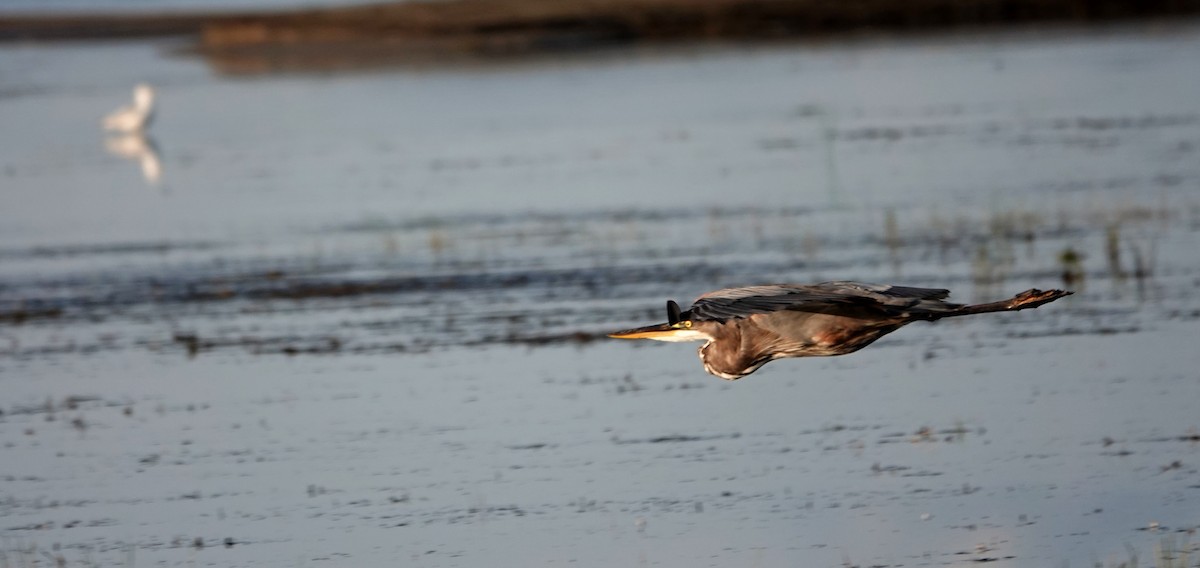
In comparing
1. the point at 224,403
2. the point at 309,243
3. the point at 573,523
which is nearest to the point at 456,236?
the point at 309,243

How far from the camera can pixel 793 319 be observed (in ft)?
19.7

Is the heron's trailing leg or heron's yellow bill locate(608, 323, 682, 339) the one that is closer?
heron's yellow bill locate(608, 323, 682, 339)

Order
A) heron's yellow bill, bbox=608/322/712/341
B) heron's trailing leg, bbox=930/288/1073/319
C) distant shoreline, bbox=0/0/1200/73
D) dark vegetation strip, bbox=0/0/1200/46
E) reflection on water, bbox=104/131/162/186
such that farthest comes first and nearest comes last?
dark vegetation strip, bbox=0/0/1200/46 → distant shoreline, bbox=0/0/1200/73 → reflection on water, bbox=104/131/162/186 → heron's trailing leg, bbox=930/288/1073/319 → heron's yellow bill, bbox=608/322/712/341

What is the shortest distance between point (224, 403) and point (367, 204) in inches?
339

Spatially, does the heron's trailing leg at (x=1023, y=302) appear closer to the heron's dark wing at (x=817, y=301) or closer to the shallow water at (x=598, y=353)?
the heron's dark wing at (x=817, y=301)

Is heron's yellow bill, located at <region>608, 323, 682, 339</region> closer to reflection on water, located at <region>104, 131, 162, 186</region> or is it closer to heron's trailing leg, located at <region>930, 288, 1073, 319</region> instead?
heron's trailing leg, located at <region>930, 288, 1073, 319</region>

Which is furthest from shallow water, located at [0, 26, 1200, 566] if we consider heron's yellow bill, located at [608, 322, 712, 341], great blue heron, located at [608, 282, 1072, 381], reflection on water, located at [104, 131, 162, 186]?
heron's yellow bill, located at [608, 322, 712, 341]

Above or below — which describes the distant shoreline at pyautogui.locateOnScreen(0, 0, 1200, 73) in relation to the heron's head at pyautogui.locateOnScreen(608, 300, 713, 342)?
above

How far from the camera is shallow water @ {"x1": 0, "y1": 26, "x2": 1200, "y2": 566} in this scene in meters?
7.85

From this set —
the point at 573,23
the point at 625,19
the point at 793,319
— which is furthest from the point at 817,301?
the point at 625,19

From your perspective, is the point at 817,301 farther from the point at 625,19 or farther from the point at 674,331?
the point at 625,19

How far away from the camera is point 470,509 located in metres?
8.16

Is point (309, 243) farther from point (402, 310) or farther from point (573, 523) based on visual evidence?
point (573, 523)

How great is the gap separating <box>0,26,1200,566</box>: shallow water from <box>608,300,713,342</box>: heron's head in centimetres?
152
